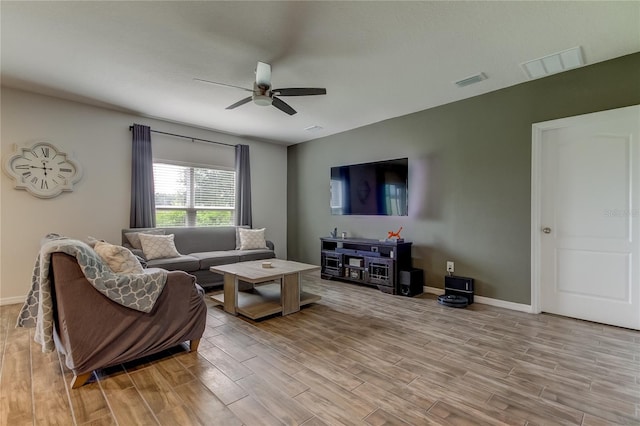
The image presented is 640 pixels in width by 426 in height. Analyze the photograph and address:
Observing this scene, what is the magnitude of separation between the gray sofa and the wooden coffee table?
766 millimetres

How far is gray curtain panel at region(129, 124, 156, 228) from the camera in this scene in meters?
4.51

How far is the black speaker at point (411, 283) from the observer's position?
412 cm

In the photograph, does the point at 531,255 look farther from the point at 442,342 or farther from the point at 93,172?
the point at 93,172

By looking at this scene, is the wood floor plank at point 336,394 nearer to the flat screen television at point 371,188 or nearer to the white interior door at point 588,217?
the white interior door at point 588,217

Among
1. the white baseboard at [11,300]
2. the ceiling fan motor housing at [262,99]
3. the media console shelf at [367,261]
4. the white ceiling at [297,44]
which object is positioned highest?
the white ceiling at [297,44]

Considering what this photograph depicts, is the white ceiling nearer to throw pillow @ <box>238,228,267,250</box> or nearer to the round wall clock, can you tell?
the round wall clock

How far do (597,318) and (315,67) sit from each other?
3.88 metres

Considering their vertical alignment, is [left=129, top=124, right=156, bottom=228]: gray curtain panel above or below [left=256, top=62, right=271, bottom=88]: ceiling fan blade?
A: below

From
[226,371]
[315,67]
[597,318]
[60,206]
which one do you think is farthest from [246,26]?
[597,318]

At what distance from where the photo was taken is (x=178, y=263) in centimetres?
407

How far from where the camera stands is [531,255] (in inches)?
136

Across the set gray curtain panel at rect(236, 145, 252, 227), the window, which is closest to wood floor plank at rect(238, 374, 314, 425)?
the window

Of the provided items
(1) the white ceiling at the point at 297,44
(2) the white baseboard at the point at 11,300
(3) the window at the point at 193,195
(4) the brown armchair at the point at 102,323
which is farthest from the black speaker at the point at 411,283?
(2) the white baseboard at the point at 11,300

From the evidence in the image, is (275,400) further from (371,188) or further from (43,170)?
(43,170)
